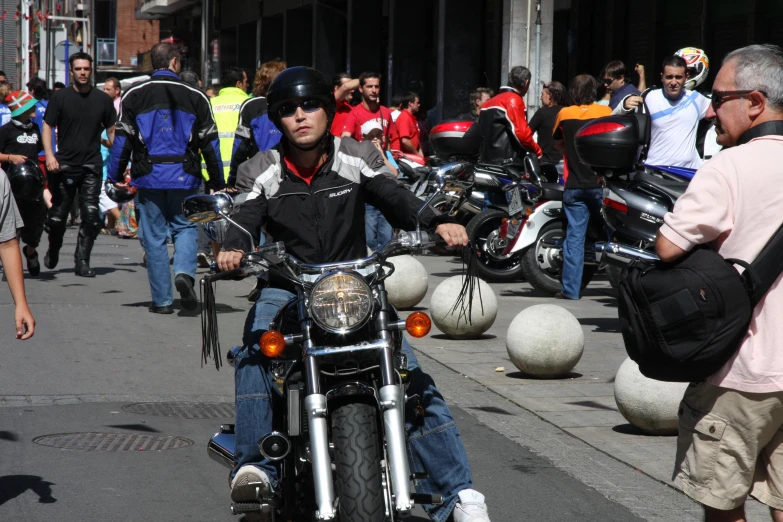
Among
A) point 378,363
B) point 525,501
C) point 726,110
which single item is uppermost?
point 726,110

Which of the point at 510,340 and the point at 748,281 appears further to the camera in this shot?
the point at 510,340

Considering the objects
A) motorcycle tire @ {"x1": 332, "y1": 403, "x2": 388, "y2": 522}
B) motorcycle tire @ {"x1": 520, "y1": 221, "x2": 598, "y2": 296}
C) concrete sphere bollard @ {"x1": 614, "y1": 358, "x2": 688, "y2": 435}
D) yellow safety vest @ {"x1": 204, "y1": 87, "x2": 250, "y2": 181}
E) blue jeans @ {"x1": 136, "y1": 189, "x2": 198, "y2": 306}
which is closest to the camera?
motorcycle tire @ {"x1": 332, "y1": 403, "x2": 388, "y2": 522}

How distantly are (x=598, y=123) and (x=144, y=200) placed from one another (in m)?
4.09

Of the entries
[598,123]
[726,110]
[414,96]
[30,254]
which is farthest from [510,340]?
[414,96]

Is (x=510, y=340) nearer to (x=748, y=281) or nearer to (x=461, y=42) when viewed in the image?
(x=748, y=281)

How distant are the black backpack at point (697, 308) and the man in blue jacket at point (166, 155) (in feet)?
22.6

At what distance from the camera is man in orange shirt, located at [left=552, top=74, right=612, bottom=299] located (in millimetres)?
11016

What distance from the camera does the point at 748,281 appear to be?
3.53 m

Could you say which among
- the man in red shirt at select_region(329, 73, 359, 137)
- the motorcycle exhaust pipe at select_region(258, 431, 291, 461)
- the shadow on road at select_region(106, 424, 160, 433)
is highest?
the man in red shirt at select_region(329, 73, 359, 137)

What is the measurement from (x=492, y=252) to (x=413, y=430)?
8.51 meters

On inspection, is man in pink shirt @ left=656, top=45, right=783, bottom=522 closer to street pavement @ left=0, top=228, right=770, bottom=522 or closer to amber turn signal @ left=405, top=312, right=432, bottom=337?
amber turn signal @ left=405, top=312, right=432, bottom=337

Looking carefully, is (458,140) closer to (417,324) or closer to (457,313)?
(457,313)

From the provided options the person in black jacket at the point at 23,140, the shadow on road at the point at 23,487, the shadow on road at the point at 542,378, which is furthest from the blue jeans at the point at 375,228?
the shadow on road at the point at 23,487

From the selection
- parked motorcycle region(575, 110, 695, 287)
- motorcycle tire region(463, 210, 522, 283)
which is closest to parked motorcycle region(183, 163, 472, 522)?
parked motorcycle region(575, 110, 695, 287)
